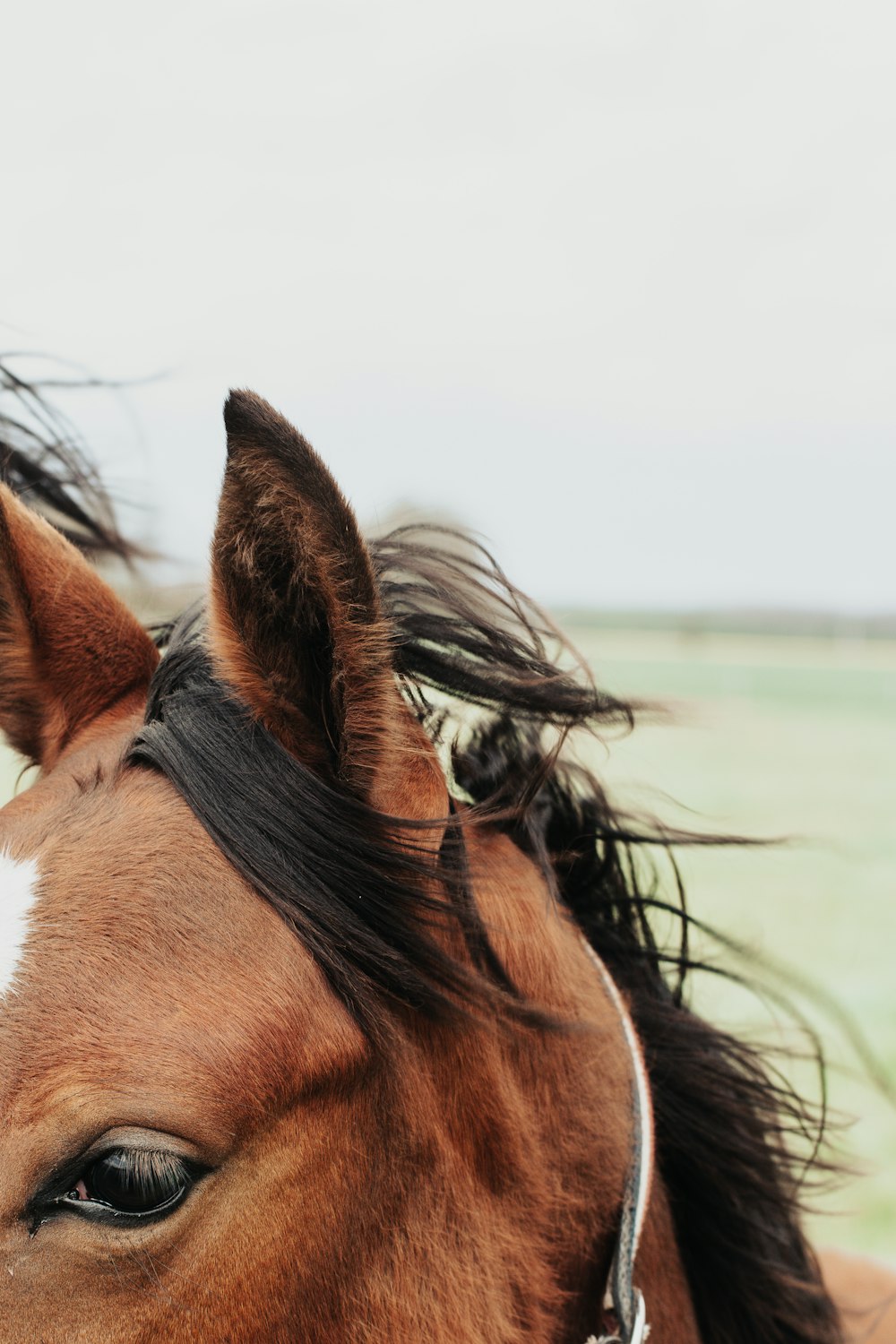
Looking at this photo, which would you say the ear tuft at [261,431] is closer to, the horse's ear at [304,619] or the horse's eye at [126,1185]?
the horse's ear at [304,619]

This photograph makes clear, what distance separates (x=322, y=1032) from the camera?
121 centimetres

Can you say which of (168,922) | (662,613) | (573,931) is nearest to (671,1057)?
(573,931)

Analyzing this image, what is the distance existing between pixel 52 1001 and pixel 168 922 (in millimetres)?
136

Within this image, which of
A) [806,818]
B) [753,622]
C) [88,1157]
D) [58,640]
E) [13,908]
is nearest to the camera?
[88,1157]

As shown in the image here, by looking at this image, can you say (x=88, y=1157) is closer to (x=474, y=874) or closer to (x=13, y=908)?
(x=13, y=908)

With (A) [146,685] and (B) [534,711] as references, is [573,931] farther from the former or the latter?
(A) [146,685]

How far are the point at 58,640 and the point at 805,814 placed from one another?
36.2 ft

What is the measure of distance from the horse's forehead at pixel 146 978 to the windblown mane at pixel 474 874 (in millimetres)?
46

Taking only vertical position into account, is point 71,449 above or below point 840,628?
above

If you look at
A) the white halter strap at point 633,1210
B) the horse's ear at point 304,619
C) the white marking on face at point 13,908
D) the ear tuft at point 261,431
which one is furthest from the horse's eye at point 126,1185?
the ear tuft at point 261,431

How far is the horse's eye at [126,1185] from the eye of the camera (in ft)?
3.55

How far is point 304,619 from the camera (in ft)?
4.30

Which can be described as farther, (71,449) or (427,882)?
(71,449)

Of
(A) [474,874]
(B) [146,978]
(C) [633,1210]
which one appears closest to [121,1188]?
(B) [146,978]
